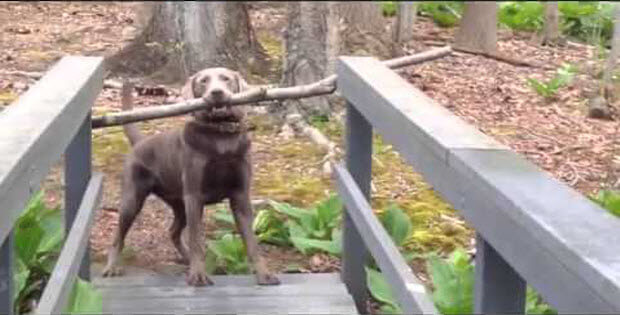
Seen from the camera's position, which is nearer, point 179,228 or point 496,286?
point 496,286

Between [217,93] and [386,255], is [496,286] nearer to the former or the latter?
[386,255]

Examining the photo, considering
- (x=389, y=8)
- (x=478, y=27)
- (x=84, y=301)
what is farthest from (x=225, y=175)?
(x=389, y=8)

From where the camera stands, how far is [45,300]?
3.49 metres

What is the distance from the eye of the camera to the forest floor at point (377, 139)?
3984mm

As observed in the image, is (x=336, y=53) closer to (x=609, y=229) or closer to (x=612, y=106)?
(x=612, y=106)

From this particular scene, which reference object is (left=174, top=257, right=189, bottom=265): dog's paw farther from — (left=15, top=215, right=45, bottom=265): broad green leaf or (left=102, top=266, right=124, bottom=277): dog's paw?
(left=15, top=215, right=45, bottom=265): broad green leaf

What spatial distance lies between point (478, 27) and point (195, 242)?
692 centimetres

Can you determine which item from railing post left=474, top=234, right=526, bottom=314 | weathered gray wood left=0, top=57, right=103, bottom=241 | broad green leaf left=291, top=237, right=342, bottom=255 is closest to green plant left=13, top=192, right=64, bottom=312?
weathered gray wood left=0, top=57, right=103, bottom=241

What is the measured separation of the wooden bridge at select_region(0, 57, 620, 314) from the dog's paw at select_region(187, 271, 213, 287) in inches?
1.5

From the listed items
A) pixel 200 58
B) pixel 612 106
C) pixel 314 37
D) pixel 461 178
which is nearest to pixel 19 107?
pixel 461 178

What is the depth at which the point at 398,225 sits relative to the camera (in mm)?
5781

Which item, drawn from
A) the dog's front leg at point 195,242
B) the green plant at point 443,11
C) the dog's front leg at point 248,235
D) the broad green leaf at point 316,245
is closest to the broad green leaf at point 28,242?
the dog's front leg at point 195,242

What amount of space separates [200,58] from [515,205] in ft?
23.1

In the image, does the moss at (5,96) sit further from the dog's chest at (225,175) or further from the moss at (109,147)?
the moss at (109,147)
